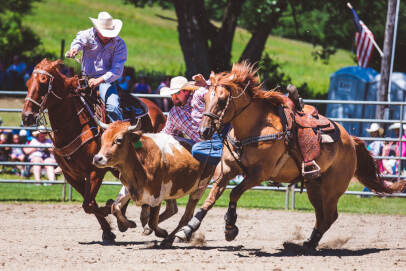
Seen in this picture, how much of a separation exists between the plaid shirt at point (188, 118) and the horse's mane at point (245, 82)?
65 cm

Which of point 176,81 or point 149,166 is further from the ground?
point 176,81

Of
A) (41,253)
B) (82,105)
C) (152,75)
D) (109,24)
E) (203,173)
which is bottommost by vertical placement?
(152,75)

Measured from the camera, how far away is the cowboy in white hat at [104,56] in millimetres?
8016

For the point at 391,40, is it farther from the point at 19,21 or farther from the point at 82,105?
the point at 19,21

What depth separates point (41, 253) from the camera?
703 centimetres

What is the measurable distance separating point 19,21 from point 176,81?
1216 inches

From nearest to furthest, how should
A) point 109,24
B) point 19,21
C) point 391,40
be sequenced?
point 109,24 < point 391,40 < point 19,21

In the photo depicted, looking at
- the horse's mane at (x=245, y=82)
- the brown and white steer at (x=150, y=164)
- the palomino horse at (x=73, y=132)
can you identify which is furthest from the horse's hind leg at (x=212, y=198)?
the palomino horse at (x=73, y=132)

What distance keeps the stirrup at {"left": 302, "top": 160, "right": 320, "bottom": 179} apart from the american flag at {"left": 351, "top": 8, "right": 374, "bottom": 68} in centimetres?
1003

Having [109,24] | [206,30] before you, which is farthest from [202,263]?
[206,30]

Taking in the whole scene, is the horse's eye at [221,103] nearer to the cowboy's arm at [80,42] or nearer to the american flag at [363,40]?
the cowboy's arm at [80,42]

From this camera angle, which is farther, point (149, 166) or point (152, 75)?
point (152, 75)

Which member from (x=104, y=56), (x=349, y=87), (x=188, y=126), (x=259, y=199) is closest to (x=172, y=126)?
(x=188, y=126)

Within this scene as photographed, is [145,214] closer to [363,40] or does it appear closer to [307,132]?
[307,132]
